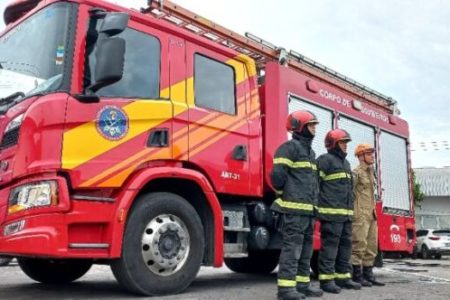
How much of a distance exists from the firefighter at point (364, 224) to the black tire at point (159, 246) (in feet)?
7.56

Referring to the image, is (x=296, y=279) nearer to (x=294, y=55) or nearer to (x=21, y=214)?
(x=21, y=214)

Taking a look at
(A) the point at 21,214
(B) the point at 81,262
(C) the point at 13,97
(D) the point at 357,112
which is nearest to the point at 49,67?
(C) the point at 13,97

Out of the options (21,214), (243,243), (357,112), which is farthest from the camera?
(357,112)

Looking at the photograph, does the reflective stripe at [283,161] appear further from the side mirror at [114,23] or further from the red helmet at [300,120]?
the side mirror at [114,23]

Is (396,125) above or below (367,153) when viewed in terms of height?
above

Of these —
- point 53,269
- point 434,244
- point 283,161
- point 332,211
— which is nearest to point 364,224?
point 332,211

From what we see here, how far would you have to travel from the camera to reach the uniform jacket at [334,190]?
618 cm

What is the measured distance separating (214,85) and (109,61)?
1.59 metres

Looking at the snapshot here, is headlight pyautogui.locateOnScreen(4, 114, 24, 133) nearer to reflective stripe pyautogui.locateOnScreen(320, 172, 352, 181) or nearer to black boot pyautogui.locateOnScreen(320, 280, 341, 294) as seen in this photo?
reflective stripe pyautogui.locateOnScreen(320, 172, 352, 181)

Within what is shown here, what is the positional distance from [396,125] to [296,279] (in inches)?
181

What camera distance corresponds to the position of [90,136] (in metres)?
4.89

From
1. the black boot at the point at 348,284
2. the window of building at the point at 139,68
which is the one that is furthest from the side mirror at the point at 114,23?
the black boot at the point at 348,284

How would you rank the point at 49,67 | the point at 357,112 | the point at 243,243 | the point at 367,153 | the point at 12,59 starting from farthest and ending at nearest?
the point at 357,112
the point at 367,153
the point at 243,243
the point at 12,59
the point at 49,67

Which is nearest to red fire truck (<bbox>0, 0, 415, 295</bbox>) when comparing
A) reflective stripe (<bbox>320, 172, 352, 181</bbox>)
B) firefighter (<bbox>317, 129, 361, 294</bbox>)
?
firefighter (<bbox>317, 129, 361, 294</bbox>)
